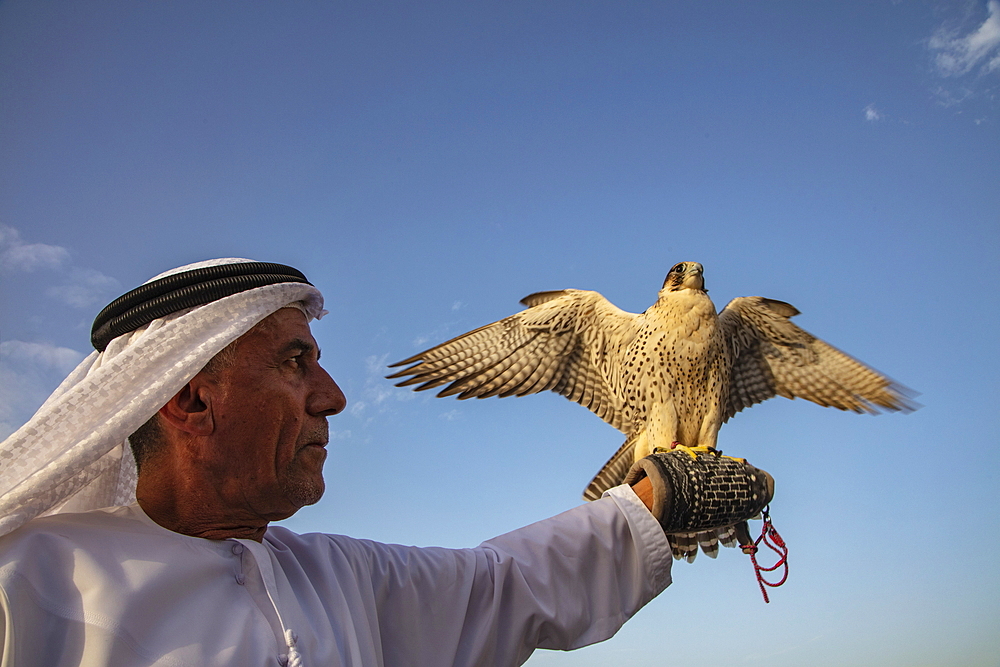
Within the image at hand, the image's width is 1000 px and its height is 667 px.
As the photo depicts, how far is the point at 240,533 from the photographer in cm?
140

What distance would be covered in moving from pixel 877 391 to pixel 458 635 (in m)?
2.42

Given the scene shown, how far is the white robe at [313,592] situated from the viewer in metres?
1.08

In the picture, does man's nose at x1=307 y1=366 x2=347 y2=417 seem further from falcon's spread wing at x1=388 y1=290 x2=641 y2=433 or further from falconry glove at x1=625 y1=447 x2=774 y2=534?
falcon's spread wing at x1=388 y1=290 x2=641 y2=433

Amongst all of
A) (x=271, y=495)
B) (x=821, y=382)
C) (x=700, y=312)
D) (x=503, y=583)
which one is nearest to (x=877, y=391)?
(x=821, y=382)

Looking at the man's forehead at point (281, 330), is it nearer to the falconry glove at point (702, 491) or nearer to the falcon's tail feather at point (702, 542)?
the falconry glove at point (702, 491)

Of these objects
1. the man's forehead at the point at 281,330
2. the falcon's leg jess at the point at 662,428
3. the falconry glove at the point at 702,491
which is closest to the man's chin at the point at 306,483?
the man's forehead at the point at 281,330

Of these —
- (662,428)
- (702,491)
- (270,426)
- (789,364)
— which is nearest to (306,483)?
(270,426)

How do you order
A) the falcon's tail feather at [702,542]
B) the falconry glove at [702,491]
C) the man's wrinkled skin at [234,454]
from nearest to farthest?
the man's wrinkled skin at [234,454]
the falconry glove at [702,491]
the falcon's tail feather at [702,542]

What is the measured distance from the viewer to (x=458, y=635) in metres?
1.61

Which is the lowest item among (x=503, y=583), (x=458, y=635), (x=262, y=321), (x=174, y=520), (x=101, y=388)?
(x=458, y=635)

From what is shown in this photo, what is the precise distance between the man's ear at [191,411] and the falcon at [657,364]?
1.91 m

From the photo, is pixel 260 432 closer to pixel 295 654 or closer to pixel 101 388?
pixel 101 388

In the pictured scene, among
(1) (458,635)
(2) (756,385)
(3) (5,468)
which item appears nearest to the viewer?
(3) (5,468)

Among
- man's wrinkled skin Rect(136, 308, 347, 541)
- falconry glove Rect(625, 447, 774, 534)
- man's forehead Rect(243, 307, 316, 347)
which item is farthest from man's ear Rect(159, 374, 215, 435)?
falconry glove Rect(625, 447, 774, 534)
